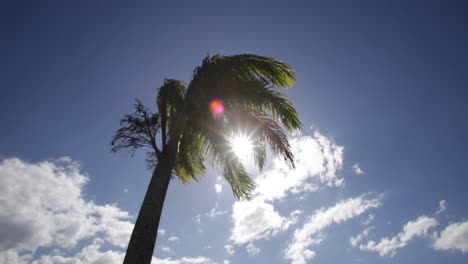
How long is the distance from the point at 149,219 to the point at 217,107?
3.66m

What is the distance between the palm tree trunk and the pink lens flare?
2.22m

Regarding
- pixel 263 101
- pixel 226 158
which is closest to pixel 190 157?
pixel 226 158

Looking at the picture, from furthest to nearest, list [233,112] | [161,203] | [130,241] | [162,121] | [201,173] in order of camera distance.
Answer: [201,173] < [233,112] < [162,121] < [161,203] < [130,241]

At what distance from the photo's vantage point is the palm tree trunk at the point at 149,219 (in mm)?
4523

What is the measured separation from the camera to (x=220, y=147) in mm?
7613

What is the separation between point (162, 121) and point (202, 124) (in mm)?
1147

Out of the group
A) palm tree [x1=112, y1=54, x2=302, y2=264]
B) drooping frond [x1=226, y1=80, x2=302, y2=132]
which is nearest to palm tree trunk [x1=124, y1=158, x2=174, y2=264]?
palm tree [x1=112, y1=54, x2=302, y2=264]

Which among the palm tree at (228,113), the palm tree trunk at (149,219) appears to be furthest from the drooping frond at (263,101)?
the palm tree trunk at (149,219)

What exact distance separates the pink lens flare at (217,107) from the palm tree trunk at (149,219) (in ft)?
7.29

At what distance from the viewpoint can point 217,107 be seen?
7.70 m

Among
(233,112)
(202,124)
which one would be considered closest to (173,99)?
(202,124)

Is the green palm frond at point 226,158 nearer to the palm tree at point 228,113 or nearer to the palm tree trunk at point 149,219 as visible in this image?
the palm tree at point 228,113

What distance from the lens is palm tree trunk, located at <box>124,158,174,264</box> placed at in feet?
14.8

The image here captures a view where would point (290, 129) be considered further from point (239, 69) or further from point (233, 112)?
point (239, 69)
